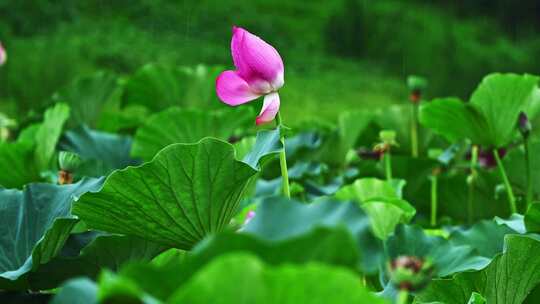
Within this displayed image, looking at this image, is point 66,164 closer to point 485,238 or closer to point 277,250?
point 485,238

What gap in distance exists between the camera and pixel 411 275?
0.44 meters

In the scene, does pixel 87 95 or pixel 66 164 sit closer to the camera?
pixel 66 164

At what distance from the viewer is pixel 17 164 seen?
140cm

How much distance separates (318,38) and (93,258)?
17.4m

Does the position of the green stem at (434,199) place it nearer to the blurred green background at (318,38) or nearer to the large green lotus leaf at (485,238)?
the large green lotus leaf at (485,238)

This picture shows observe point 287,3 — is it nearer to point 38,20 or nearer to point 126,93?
point 38,20

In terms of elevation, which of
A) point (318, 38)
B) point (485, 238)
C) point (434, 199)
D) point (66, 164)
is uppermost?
point (66, 164)

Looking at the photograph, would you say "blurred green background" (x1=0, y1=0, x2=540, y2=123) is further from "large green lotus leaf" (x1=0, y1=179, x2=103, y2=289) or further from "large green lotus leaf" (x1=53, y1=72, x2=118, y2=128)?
"large green lotus leaf" (x1=0, y1=179, x2=103, y2=289)

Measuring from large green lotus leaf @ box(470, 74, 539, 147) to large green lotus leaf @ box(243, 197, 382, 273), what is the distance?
855 millimetres

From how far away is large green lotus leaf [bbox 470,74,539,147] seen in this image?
4.26ft

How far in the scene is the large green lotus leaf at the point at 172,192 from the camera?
732 mm

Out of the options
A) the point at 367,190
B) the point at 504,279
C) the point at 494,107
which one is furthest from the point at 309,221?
the point at 494,107

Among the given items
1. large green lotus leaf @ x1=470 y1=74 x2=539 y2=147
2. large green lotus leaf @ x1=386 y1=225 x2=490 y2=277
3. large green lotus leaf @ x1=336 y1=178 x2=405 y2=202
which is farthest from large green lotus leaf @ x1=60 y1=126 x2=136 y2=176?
large green lotus leaf @ x1=386 y1=225 x2=490 y2=277

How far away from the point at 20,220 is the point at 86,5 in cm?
1725
